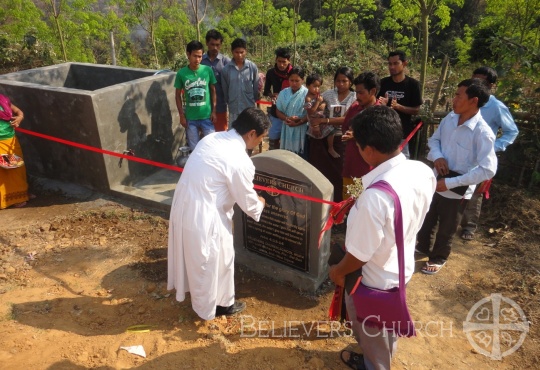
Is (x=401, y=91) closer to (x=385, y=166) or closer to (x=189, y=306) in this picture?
(x=385, y=166)

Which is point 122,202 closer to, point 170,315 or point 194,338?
point 170,315

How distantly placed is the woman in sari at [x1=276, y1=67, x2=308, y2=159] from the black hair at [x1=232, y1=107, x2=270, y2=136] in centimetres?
184

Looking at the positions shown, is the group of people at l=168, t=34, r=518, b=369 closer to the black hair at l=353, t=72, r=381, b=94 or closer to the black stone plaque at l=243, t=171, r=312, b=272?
the black hair at l=353, t=72, r=381, b=94

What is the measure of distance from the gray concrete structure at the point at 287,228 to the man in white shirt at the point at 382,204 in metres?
1.17

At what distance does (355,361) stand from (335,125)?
2605mm

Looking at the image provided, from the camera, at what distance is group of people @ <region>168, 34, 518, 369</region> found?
2.16 metres

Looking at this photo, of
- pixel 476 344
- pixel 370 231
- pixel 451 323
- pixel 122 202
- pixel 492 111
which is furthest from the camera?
pixel 122 202

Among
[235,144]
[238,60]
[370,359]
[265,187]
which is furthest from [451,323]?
[238,60]

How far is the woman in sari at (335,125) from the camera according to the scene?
458 centimetres

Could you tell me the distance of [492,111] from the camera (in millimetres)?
4184

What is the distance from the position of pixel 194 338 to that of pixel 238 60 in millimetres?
3731

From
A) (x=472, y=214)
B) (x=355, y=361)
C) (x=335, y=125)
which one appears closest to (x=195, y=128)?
(x=335, y=125)

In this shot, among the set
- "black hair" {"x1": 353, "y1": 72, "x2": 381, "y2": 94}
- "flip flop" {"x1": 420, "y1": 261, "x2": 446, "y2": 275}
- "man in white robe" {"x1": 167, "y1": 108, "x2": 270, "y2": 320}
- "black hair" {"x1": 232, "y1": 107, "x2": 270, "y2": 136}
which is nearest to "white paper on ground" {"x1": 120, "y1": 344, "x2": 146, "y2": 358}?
"man in white robe" {"x1": 167, "y1": 108, "x2": 270, "y2": 320}

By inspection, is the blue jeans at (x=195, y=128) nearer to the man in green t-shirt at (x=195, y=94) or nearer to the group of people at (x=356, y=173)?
the man in green t-shirt at (x=195, y=94)
